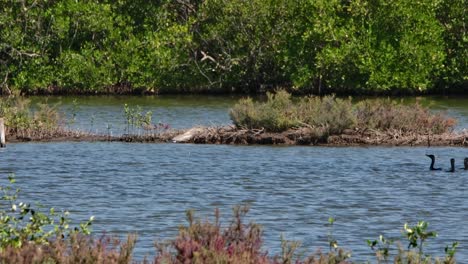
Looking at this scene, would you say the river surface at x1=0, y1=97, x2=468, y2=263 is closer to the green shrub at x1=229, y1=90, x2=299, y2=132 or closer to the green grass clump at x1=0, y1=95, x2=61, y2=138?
the green grass clump at x1=0, y1=95, x2=61, y2=138

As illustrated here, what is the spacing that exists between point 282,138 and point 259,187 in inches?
313

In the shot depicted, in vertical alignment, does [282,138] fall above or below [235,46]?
below

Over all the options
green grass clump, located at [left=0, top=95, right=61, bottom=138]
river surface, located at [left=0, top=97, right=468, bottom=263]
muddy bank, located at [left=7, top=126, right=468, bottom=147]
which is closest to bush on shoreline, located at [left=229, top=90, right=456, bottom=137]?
muddy bank, located at [left=7, top=126, right=468, bottom=147]

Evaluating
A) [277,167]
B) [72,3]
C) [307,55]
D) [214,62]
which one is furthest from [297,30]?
[277,167]

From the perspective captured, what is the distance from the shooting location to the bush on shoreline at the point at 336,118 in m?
36.6

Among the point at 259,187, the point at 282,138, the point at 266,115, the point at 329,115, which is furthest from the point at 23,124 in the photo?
the point at 259,187

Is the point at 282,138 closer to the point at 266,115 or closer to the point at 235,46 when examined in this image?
the point at 266,115

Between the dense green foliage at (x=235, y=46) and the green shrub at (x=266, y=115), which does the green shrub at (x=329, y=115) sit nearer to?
the green shrub at (x=266, y=115)

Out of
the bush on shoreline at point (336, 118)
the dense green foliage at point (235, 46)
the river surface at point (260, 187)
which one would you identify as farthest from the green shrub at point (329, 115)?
the dense green foliage at point (235, 46)

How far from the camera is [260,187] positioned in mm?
29234

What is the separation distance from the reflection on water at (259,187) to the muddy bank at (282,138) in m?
0.45

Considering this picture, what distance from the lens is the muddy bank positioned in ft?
119

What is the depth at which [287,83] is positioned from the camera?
63.8m

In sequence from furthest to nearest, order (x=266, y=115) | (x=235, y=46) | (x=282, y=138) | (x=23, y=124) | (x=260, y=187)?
1. (x=235, y=46)
2. (x=23, y=124)
3. (x=282, y=138)
4. (x=266, y=115)
5. (x=260, y=187)
